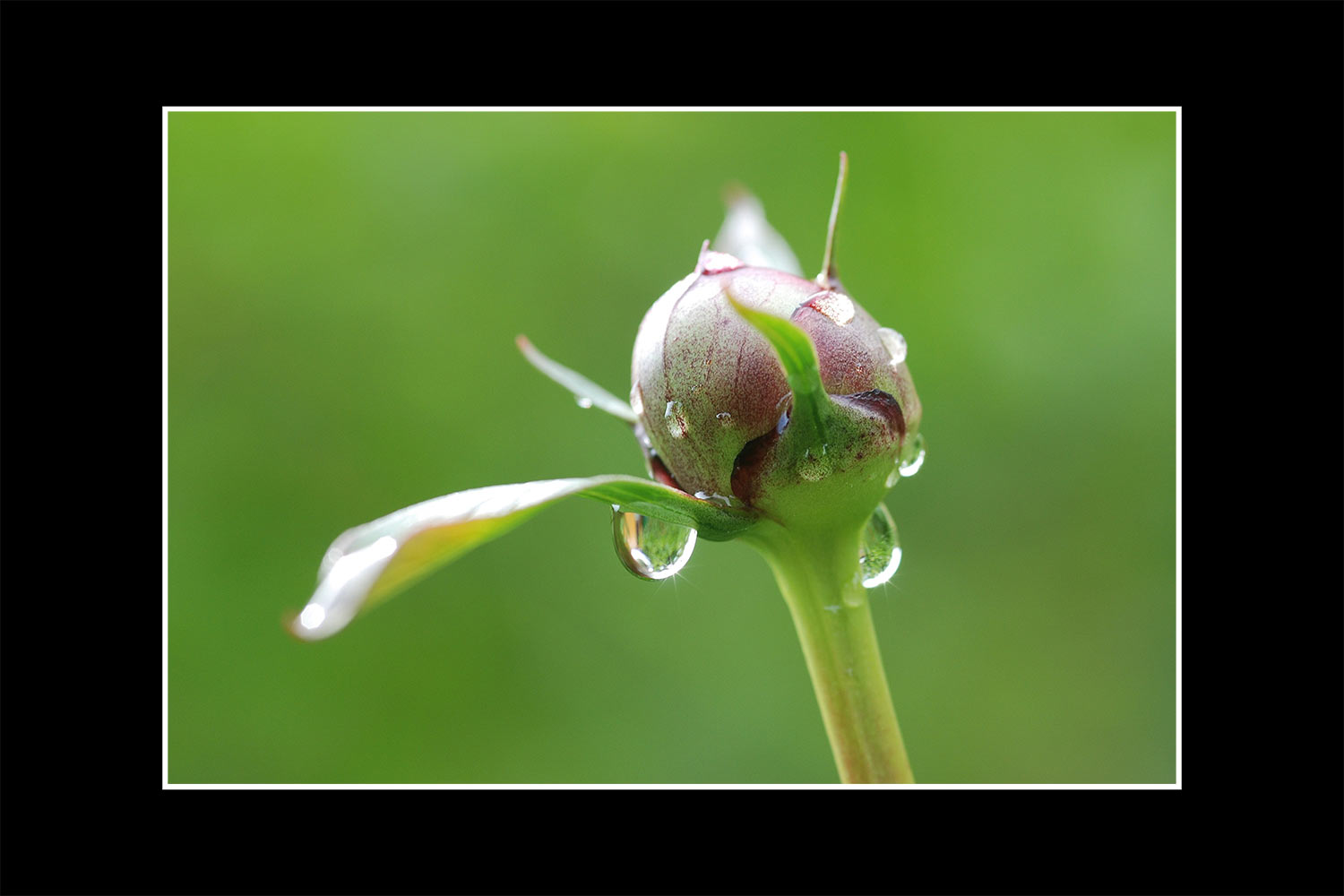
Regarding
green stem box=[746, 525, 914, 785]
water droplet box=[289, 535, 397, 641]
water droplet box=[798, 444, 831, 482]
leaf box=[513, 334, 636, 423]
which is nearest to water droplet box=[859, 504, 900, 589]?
green stem box=[746, 525, 914, 785]

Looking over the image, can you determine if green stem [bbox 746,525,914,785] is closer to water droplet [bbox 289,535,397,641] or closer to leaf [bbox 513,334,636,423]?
leaf [bbox 513,334,636,423]

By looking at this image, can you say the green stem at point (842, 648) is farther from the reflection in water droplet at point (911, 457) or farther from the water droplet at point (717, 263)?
the water droplet at point (717, 263)

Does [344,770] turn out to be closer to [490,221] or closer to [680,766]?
[680,766]

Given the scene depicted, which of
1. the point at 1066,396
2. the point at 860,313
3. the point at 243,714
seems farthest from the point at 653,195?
the point at 860,313

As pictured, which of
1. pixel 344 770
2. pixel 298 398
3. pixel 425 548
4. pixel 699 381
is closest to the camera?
pixel 425 548

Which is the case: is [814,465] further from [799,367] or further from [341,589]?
[341,589]

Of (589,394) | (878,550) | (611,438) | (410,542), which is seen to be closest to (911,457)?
(878,550)
